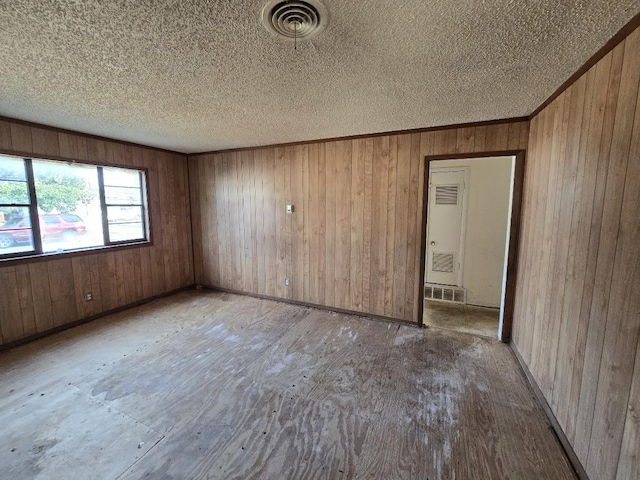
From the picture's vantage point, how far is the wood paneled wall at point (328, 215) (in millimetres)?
3289

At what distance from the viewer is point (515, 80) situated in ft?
6.39

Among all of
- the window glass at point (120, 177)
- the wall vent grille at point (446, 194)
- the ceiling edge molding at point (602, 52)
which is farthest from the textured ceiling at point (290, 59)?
the wall vent grille at point (446, 194)

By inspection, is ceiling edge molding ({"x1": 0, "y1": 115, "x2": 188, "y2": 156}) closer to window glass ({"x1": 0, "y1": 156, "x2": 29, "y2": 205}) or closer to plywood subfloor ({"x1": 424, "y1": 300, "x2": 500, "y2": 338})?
window glass ({"x1": 0, "y1": 156, "x2": 29, "y2": 205})

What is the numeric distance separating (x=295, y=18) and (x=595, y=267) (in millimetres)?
2092

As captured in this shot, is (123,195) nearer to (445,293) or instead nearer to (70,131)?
(70,131)

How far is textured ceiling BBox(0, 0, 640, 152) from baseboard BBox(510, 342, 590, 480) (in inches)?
92.2

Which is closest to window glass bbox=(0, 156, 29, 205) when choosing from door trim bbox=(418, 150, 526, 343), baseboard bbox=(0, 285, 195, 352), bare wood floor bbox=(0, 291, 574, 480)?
baseboard bbox=(0, 285, 195, 352)

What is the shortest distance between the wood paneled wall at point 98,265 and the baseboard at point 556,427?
4.96 metres

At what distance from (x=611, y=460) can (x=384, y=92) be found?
2.58 m

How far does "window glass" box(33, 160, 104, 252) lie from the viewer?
3.11 metres

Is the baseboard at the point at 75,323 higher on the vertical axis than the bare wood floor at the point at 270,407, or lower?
higher

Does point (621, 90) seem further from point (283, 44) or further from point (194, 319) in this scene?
point (194, 319)

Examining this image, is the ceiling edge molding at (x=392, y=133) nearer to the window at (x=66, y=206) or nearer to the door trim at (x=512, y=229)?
the door trim at (x=512, y=229)

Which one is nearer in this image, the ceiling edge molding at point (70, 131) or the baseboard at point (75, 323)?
the ceiling edge molding at point (70, 131)
